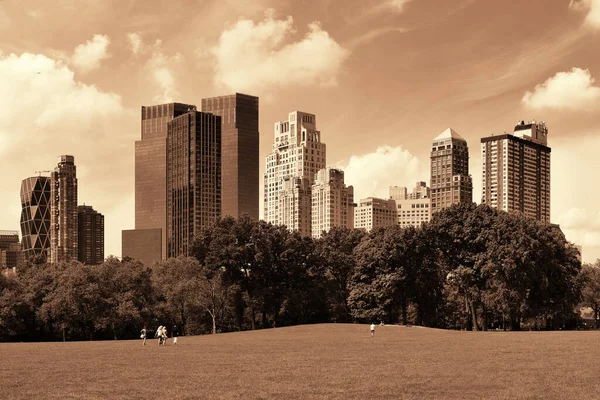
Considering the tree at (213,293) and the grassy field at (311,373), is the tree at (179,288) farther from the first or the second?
the grassy field at (311,373)

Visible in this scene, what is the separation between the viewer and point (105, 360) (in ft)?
141

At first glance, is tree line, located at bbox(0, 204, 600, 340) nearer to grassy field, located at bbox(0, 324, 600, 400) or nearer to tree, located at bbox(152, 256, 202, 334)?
tree, located at bbox(152, 256, 202, 334)

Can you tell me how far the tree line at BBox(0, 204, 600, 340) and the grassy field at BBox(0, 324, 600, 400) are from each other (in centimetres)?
3519

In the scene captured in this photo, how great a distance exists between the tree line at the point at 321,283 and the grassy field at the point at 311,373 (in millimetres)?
35186

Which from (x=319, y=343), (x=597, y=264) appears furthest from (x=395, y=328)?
(x=597, y=264)

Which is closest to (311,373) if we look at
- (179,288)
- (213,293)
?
(179,288)

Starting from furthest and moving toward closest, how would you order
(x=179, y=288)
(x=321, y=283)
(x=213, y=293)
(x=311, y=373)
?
(x=321, y=283) < (x=213, y=293) < (x=179, y=288) < (x=311, y=373)

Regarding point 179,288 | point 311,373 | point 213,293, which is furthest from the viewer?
point 213,293

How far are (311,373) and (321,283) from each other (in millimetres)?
69505

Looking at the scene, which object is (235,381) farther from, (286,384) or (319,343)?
(319,343)

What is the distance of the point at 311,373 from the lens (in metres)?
34.8

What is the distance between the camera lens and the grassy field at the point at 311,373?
93.6 feet

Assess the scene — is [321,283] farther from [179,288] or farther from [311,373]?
[311,373]

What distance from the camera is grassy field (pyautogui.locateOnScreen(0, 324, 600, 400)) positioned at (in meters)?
28.5
